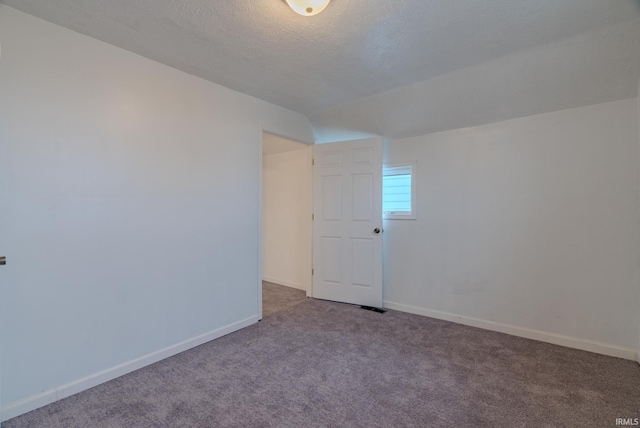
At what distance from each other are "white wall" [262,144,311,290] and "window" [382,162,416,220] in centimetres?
103

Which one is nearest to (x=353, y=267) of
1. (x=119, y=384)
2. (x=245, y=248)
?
(x=245, y=248)

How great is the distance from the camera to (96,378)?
6.73 feet

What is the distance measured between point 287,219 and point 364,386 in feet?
9.70

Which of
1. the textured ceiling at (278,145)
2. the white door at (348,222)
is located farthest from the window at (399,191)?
the textured ceiling at (278,145)

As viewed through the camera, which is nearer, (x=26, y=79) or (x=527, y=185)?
(x=26, y=79)

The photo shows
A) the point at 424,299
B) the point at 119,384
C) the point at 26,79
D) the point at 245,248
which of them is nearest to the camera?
the point at 26,79

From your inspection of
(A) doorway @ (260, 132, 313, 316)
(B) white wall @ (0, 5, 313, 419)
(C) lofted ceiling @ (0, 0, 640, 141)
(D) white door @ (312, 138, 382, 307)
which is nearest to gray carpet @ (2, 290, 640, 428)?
(B) white wall @ (0, 5, 313, 419)

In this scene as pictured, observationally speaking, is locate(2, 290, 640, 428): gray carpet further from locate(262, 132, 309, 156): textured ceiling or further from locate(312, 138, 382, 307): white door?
locate(262, 132, 309, 156): textured ceiling

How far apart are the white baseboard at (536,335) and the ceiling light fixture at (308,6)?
3061 millimetres

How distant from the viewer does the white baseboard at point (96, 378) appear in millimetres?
1745

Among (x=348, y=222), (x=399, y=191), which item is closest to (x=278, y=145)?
(x=348, y=222)

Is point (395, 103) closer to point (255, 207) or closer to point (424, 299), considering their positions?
point (255, 207)

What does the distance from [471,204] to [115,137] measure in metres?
3.25

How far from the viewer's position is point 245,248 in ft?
10.2
